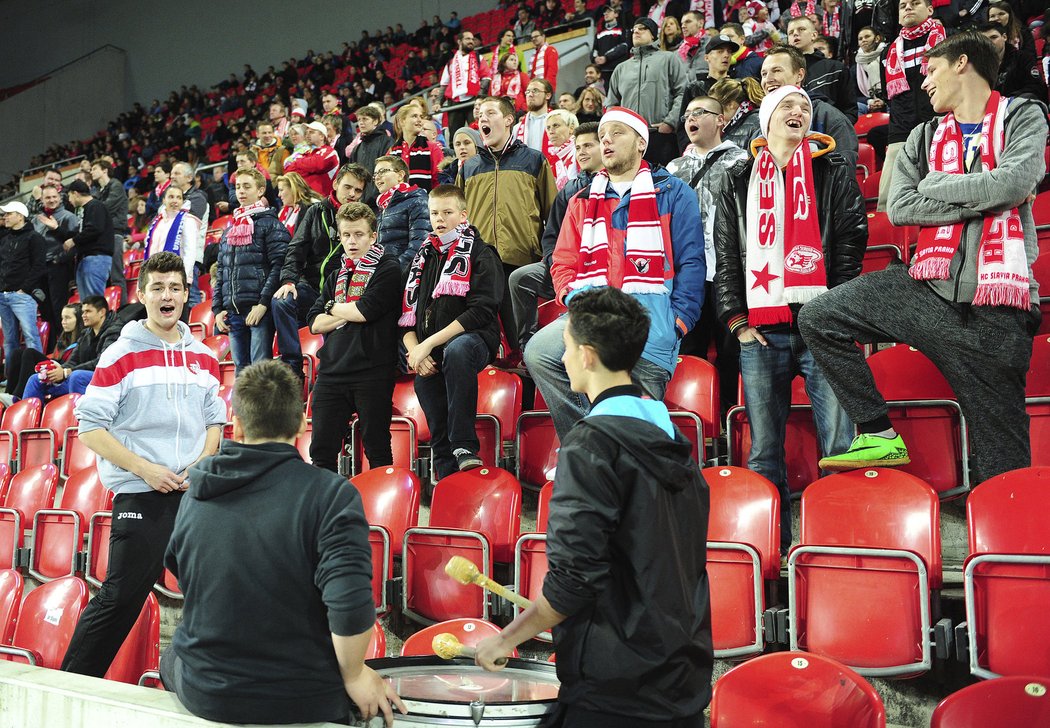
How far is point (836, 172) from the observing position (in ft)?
11.5

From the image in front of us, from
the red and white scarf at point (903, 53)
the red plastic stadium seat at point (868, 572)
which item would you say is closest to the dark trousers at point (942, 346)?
the red plastic stadium seat at point (868, 572)

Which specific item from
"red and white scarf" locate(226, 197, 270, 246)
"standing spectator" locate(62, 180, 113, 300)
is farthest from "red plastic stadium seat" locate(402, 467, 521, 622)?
"standing spectator" locate(62, 180, 113, 300)

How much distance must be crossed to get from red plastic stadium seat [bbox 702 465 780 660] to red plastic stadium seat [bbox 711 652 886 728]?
26.2 inches

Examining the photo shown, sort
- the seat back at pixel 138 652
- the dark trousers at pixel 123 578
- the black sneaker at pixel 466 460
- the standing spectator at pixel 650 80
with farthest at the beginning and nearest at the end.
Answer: the standing spectator at pixel 650 80 < the black sneaker at pixel 466 460 < the seat back at pixel 138 652 < the dark trousers at pixel 123 578

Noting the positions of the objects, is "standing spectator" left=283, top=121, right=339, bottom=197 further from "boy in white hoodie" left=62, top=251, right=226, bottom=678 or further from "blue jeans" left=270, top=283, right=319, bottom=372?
"boy in white hoodie" left=62, top=251, right=226, bottom=678

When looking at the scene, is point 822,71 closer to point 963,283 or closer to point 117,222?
point 963,283

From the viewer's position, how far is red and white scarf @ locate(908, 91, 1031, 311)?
2898mm

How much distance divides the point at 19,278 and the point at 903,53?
7530 mm

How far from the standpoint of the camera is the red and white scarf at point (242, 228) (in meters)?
5.82

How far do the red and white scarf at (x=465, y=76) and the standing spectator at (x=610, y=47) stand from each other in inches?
54.5

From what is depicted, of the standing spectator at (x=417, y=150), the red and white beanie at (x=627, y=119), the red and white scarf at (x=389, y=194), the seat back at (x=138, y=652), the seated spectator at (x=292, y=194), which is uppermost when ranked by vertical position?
the standing spectator at (x=417, y=150)

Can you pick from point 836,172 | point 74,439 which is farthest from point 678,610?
point 74,439

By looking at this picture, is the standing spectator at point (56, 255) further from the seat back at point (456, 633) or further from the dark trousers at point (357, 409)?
the seat back at point (456, 633)

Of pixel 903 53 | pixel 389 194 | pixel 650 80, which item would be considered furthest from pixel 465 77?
pixel 903 53
